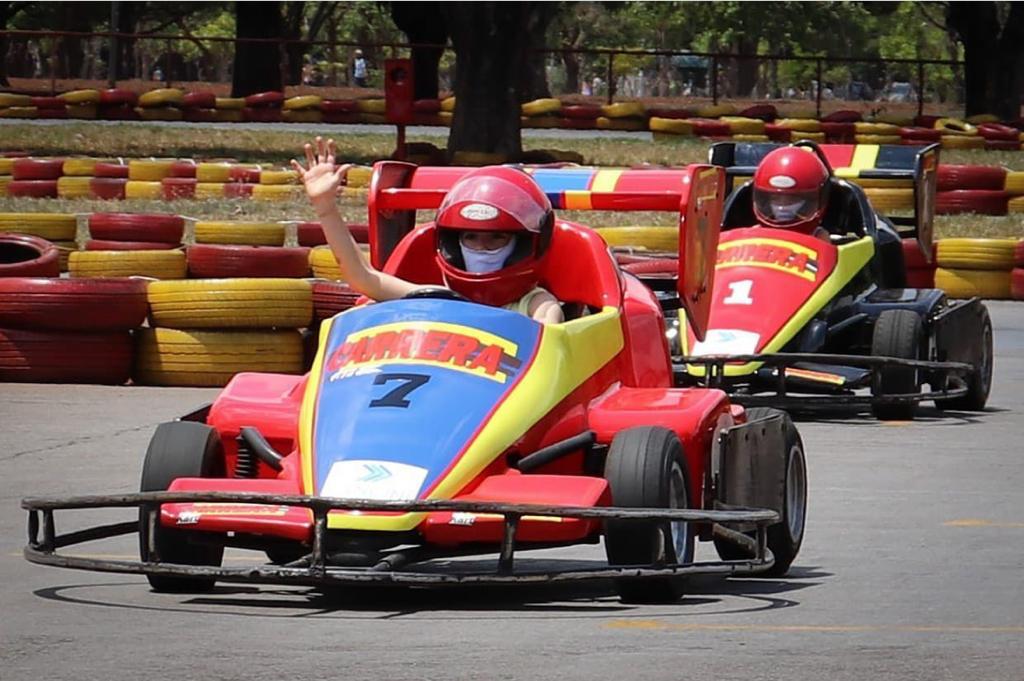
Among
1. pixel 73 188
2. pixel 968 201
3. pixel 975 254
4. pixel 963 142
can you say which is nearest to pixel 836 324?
pixel 975 254

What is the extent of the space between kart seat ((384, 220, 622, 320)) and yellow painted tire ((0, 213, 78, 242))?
9875 millimetres

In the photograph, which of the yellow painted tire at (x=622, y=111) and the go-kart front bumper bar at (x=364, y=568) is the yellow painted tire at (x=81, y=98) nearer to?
the yellow painted tire at (x=622, y=111)

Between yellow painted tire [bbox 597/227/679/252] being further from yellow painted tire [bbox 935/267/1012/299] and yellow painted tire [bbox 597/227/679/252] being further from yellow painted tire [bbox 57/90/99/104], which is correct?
yellow painted tire [bbox 57/90/99/104]

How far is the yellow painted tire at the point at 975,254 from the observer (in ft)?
62.1

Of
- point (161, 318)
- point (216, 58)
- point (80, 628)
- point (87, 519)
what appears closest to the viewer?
point (80, 628)

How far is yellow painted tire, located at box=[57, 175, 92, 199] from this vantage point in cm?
2572

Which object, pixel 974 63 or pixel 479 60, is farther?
pixel 974 63

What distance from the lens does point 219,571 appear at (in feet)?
20.0

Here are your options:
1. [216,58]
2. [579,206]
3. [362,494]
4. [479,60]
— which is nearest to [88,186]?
[479,60]

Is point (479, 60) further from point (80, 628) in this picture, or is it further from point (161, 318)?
point (80, 628)

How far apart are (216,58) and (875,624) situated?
3238 inches

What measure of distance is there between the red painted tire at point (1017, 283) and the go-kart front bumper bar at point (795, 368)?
23.1ft

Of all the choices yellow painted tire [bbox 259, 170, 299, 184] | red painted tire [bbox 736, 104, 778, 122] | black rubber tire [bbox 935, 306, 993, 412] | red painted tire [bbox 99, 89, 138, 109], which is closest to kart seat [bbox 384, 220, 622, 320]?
black rubber tire [bbox 935, 306, 993, 412]

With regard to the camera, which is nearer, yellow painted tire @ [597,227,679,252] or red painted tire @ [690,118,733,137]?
yellow painted tire @ [597,227,679,252]
